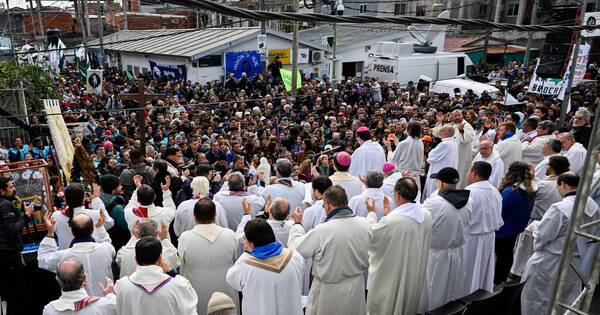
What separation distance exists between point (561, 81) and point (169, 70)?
18.0m

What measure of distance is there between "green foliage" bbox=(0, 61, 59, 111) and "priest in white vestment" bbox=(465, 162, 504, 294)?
1302 cm

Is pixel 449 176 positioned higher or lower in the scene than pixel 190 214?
higher

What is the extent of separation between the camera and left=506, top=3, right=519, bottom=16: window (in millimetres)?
36081

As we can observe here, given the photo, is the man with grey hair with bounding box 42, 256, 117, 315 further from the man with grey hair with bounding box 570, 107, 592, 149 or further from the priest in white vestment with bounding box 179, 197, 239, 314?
the man with grey hair with bounding box 570, 107, 592, 149

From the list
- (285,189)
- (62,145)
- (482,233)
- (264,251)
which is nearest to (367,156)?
(285,189)

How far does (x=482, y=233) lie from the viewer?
5168 mm

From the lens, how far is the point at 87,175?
334 inches

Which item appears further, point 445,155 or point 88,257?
point 445,155

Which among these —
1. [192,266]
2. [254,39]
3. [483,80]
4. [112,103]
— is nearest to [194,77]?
[254,39]

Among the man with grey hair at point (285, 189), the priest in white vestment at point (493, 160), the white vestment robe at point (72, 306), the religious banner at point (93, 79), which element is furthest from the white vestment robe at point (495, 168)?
the religious banner at point (93, 79)

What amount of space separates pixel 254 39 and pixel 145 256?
2124cm

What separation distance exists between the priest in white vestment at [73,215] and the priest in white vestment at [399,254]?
8.20ft

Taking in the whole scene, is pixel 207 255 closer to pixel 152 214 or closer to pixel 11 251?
pixel 152 214

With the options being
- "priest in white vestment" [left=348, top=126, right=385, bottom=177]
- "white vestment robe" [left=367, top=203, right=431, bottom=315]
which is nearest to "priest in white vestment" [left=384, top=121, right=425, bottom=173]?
"priest in white vestment" [left=348, top=126, right=385, bottom=177]
